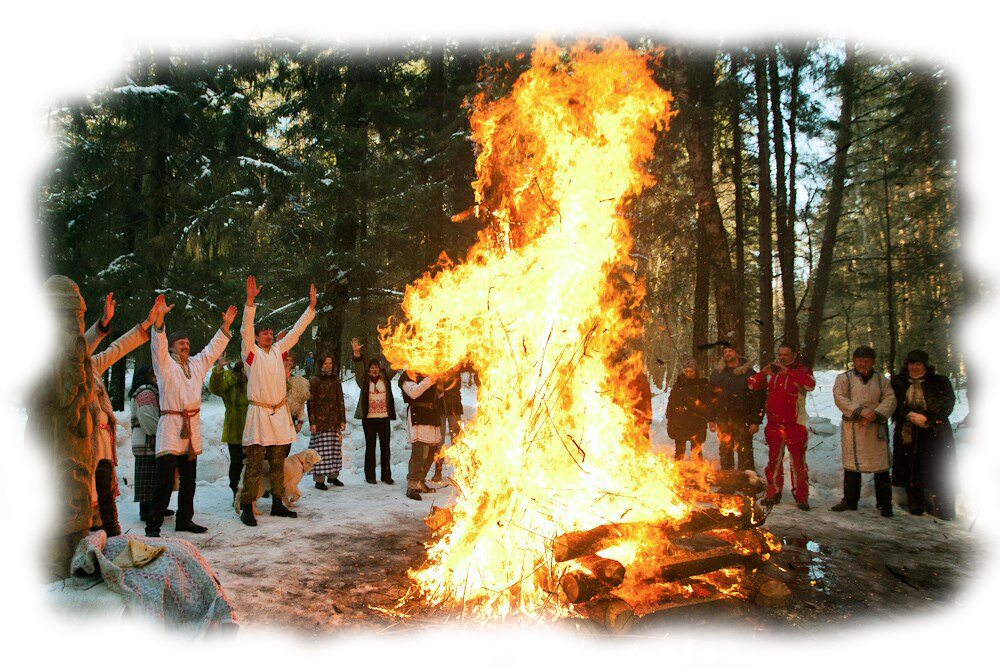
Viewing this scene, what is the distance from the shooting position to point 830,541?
18.7 feet

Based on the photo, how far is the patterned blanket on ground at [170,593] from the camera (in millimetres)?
3070

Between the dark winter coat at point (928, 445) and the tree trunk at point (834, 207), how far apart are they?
920mm

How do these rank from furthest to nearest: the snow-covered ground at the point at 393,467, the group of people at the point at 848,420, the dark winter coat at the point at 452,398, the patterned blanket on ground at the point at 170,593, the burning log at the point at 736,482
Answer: the dark winter coat at the point at 452,398, the group of people at the point at 848,420, the snow-covered ground at the point at 393,467, the burning log at the point at 736,482, the patterned blanket on ground at the point at 170,593

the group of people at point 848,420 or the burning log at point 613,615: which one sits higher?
the group of people at point 848,420

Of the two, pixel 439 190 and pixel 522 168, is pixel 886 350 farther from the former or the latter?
pixel 439 190

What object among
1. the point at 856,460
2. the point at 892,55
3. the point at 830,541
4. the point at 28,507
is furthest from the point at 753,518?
the point at 28,507

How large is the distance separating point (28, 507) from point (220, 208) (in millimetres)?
2568

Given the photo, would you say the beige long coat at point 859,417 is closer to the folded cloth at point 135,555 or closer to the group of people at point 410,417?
the group of people at point 410,417

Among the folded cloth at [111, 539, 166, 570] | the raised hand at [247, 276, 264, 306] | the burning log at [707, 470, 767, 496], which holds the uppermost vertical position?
the raised hand at [247, 276, 264, 306]

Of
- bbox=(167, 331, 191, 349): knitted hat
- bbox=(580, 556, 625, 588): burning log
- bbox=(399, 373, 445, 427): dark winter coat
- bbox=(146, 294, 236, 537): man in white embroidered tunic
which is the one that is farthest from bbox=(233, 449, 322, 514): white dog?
bbox=(580, 556, 625, 588): burning log

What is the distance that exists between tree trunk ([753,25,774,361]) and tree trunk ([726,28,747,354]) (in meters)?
0.20

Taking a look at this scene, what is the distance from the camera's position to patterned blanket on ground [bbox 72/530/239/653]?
3070 mm

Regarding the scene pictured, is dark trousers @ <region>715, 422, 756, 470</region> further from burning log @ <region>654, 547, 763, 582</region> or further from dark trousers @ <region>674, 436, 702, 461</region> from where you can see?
burning log @ <region>654, 547, 763, 582</region>

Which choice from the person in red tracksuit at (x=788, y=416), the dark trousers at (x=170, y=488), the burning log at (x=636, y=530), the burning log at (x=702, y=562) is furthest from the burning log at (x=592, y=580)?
the person in red tracksuit at (x=788, y=416)
